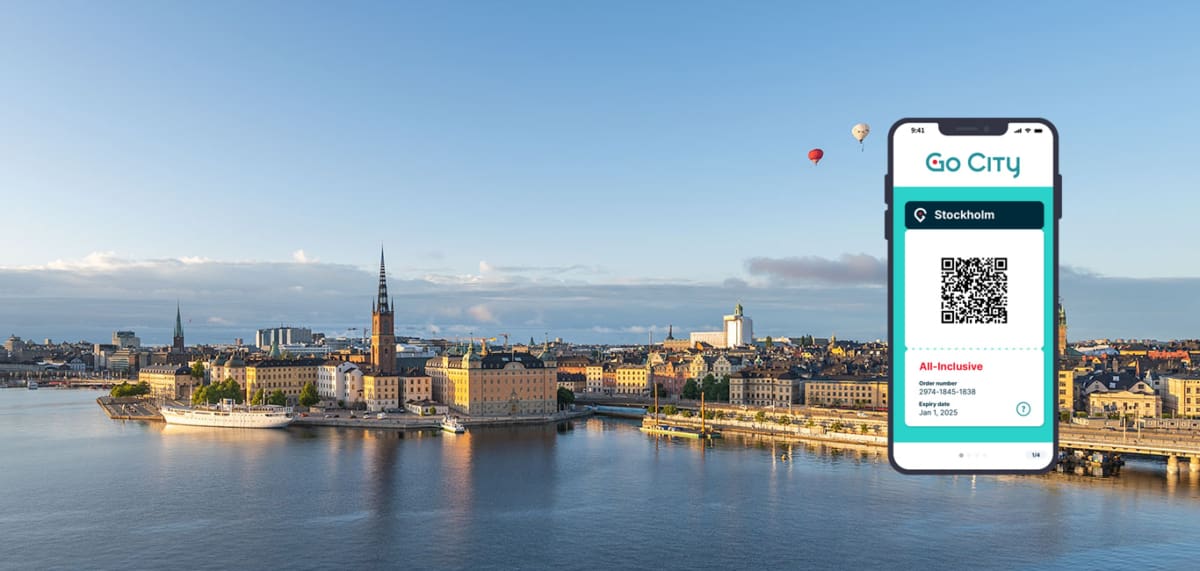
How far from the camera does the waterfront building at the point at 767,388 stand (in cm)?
5541

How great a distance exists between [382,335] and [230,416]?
12.6 m

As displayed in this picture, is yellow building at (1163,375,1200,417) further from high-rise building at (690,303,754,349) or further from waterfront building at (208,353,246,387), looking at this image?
high-rise building at (690,303,754,349)

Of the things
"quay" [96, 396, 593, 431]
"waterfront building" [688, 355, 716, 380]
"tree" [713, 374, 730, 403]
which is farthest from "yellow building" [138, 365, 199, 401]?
"tree" [713, 374, 730, 403]

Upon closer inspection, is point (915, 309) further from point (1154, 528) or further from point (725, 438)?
point (725, 438)

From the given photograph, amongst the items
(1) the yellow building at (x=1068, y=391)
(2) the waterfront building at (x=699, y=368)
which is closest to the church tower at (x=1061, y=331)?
(1) the yellow building at (x=1068, y=391)

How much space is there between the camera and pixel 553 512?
23.5 meters

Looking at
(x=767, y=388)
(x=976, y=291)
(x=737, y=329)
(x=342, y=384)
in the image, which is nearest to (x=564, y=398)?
(x=767, y=388)

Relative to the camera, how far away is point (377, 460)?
3309cm

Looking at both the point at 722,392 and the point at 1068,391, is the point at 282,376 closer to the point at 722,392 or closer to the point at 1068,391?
the point at 722,392

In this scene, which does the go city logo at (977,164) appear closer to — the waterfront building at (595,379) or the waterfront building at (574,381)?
the waterfront building at (574,381)

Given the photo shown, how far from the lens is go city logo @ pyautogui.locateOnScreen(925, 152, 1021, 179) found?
1.83 meters

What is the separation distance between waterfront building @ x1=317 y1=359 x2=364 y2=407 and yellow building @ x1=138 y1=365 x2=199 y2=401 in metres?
11.7

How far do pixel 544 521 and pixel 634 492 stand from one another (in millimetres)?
4759

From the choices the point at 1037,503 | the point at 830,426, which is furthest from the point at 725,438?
the point at 1037,503
